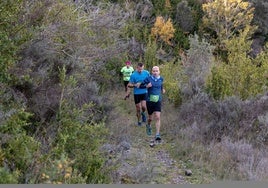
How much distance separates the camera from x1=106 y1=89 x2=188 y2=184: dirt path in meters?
5.84

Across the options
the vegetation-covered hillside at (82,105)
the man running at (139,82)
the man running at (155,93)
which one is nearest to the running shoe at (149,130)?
the vegetation-covered hillside at (82,105)

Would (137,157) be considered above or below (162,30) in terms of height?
above

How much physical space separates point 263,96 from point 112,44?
650 centimetres

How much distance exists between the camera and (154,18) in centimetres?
3538

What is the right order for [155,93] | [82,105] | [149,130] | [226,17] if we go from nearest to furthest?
1. [82,105]
2. [155,93]
3. [149,130]
4. [226,17]

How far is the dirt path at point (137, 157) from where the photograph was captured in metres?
5.84

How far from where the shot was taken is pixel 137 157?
7195 millimetres

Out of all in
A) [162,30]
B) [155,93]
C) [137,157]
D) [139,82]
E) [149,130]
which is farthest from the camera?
[162,30]

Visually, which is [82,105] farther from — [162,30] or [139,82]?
[162,30]

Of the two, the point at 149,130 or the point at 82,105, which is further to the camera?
the point at 149,130

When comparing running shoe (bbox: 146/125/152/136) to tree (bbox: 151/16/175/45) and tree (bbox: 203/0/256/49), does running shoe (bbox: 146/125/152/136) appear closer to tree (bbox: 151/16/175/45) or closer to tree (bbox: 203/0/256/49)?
tree (bbox: 151/16/175/45)

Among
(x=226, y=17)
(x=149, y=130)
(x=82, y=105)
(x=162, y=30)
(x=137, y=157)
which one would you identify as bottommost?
(x=226, y=17)

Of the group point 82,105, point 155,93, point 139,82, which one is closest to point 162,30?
point 139,82

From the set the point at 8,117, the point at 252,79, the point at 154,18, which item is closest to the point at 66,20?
the point at 8,117
